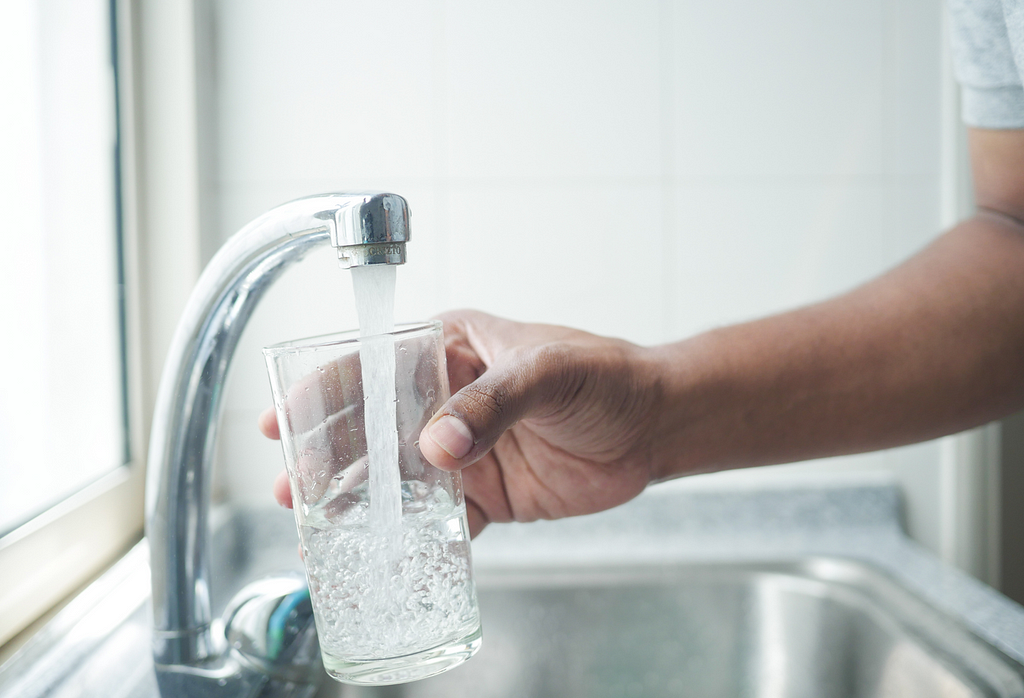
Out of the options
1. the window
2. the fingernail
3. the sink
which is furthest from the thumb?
the window

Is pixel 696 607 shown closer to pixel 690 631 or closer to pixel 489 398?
pixel 690 631

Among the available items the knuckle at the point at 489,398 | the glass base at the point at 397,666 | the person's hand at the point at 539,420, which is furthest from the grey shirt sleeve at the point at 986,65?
the glass base at the point at 397,666

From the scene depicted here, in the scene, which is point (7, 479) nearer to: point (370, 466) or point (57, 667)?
point (57, 667)

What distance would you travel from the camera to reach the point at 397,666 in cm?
36

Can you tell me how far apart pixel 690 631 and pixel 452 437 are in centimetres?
69

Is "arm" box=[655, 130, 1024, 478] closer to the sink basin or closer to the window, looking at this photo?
the sink basin

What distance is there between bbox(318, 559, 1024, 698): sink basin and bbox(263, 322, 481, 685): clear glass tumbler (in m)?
0.43

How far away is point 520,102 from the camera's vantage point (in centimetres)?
102

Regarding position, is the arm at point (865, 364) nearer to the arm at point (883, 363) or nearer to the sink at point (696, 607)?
the arm at point (883, 363)

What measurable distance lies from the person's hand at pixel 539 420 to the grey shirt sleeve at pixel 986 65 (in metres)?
0.37

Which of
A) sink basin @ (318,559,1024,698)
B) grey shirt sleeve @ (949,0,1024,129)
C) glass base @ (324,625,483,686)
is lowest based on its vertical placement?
sink basin @ (318,559,1024,698)

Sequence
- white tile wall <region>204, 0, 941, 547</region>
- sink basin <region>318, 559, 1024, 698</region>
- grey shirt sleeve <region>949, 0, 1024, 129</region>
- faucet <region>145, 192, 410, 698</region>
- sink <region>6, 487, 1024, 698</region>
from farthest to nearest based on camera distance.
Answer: white tile wall <region>204, 0, 941, 547</region>
sink basin <region>318, 559, 1024, 698</region>
sink <region>6, 487, 1024, 698</region>
grey shirt sleeve <region>949, 0, 1024, 129</region>
faucet <region>145, 192, 410, 698</region>

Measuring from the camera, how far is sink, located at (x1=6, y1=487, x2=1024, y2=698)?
0.70m

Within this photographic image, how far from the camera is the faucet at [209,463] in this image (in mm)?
342
